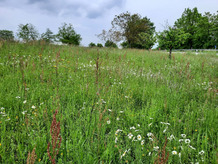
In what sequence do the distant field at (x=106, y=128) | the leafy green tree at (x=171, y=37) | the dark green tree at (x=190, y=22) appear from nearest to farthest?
the distant field at (x=106, y=128) → the leafy green tree at (x=171, y=37) → the dark green tree at (x=190, y=22)

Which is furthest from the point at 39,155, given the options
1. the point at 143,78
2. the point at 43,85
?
the point at 143,78

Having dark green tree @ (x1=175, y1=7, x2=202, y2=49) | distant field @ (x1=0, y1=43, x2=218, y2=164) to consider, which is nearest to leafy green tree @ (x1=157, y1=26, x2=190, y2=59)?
distant field @ (x1=0, y1=43, x2=218, y2=164)

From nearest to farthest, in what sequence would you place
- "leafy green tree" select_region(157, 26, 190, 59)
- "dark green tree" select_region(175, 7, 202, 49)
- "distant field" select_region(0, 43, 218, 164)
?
"distant field" select_region(0, 43, 218, 164) < "leafy green tree" select_region(157, 26, 190, 59) < "dark green tree" select_region(175, 7, 202, 49)

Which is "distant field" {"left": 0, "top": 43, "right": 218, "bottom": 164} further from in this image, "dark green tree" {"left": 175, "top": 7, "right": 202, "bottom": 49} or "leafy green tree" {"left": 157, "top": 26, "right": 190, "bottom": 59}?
"dark green tree" {"left": 175, "top": 7, "right": 202, "bottom": 49}

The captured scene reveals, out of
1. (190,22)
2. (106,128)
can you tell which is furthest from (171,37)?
(190,22)

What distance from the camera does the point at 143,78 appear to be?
193 inches

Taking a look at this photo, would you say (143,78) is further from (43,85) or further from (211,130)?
(43,85)

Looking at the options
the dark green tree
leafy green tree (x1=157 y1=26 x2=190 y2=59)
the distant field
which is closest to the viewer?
the distant field

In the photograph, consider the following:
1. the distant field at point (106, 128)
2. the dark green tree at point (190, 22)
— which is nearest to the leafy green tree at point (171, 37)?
the distant field at point (106, 128)

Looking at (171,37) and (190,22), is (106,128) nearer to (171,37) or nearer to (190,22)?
(171,37)

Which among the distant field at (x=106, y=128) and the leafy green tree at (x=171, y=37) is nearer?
the distant field at (x=106, y=128)

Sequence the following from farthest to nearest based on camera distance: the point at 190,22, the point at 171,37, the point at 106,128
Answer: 1. the point at 190,22
2. the point at 171,37
3. the point at 106,128

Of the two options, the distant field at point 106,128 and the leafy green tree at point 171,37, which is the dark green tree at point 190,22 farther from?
the distant field at point 106,128

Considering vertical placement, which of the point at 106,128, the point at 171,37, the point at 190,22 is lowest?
the point at 106,128
